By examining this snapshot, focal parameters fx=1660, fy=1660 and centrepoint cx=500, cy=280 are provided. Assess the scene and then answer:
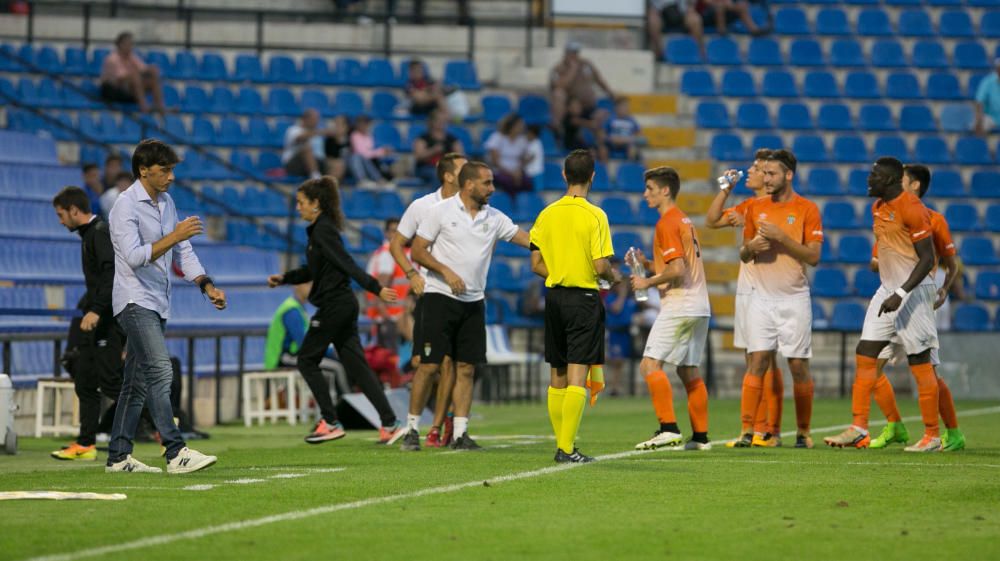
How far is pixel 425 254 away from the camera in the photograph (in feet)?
40.6

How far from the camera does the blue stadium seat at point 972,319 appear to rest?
25.9 metres

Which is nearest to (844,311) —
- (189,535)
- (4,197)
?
(4,197)

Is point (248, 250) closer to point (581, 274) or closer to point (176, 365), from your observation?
point (176, 365)

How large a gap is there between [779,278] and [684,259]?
0.88m

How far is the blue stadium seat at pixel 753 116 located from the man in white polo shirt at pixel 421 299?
640 inches

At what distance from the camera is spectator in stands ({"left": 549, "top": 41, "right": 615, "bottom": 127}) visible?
27.4m

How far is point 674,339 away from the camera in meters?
12.1

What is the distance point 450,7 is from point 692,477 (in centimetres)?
2131

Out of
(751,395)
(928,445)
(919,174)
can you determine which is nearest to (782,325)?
(751,395)

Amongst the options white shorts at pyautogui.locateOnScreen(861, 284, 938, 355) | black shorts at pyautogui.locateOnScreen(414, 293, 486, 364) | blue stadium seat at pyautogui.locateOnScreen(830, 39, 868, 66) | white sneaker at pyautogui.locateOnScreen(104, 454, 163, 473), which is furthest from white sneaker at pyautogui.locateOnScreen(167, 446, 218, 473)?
blue stadium seat at pyautogui.locateOnScreen(830, 39, 868, 66)

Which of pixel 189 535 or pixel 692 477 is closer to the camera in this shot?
pixel 189 535

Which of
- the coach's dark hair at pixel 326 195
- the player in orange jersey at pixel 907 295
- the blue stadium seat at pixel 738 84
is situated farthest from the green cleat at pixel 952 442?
the blue stadium seat at pixel 738 84

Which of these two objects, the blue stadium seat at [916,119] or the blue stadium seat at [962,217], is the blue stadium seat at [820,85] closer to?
the blue stadium seat at [916,119]

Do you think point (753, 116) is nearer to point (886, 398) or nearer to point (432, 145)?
point (432, 145)
